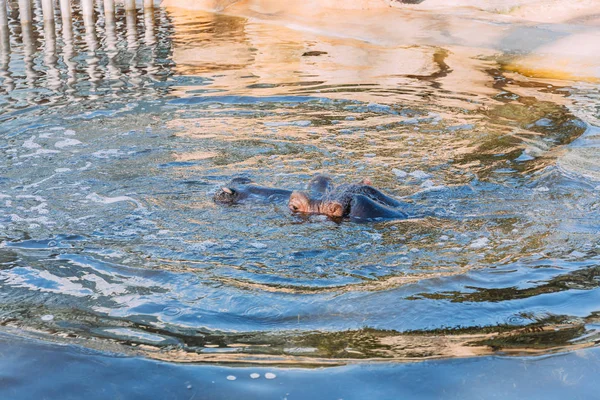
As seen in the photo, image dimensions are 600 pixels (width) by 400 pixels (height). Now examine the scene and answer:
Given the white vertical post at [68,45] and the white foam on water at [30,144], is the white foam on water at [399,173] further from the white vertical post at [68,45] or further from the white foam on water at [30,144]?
the white vertical post at [68,45]

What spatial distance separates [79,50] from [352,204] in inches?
346

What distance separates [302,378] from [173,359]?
0.58m

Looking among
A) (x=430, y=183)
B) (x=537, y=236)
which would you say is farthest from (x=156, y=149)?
(x=537, y=236)

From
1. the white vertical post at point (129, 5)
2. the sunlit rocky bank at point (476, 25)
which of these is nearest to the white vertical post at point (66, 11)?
the white vertical post at point (129, 5)

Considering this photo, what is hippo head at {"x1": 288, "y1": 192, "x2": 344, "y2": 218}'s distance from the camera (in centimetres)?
498

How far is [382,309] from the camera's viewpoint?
360 centimetres

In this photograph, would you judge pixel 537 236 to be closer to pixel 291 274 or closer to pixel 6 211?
pixel 291 274

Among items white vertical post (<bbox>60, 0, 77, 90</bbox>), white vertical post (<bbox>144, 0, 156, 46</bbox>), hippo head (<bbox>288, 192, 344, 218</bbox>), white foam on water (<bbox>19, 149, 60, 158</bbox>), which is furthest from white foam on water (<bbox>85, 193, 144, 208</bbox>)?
white vertical post (<bbox>144, 0, 156, 46</bbox>)

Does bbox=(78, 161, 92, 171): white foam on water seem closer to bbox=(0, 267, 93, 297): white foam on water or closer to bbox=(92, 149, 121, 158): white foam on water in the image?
bbox=(92, 149, 121, 158): white foam on water

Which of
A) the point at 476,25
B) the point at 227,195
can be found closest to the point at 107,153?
the point at 227,195

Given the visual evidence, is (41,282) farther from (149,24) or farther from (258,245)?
(149,24)

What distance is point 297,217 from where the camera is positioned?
507cm

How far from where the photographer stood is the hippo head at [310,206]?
498 centimetres

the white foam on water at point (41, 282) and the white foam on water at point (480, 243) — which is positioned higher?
the white foam on water at point (480, 243)
